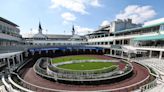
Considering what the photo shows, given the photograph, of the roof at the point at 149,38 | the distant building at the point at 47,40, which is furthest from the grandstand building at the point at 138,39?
the distant building at the point at 47,40

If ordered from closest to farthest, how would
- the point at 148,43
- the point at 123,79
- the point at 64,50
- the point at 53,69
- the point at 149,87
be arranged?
1. the point at 149,87
2. the point at 123,79
3. the point at 53,69
4. the point at 148,43
5. the point at 64,50

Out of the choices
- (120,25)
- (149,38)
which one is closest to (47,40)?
(120,25)

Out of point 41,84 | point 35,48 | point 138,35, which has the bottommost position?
point 41,84

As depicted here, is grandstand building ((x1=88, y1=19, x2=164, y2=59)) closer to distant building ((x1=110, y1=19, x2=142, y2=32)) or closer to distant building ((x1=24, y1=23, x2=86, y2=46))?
distant building ((x1=110, y1=19, x2=142, y2=32))

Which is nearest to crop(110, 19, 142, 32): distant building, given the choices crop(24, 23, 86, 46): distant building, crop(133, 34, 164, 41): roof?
crop(133, 34, 164, 41): roof

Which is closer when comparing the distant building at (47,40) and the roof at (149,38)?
the roof at (149,38)

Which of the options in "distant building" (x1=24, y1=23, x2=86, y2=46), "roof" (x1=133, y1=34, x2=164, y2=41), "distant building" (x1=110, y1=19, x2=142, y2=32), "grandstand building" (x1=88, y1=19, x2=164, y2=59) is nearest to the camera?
"roof" (x1=133, y1=34, x2=164, y2=41)

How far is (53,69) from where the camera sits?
24.4 meters

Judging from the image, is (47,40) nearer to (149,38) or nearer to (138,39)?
(138,39)

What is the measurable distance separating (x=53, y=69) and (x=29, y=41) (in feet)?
147

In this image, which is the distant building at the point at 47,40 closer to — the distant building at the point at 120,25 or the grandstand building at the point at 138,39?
the grandstand building at the point at 138,39

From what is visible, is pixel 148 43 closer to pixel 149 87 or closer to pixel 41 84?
pixel 149 87

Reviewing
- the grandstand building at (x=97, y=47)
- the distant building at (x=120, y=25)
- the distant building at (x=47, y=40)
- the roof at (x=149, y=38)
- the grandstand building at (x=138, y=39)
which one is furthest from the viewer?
the distant building at (x=47, y=40)

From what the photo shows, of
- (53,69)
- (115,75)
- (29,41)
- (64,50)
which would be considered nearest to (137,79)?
(115,75)
